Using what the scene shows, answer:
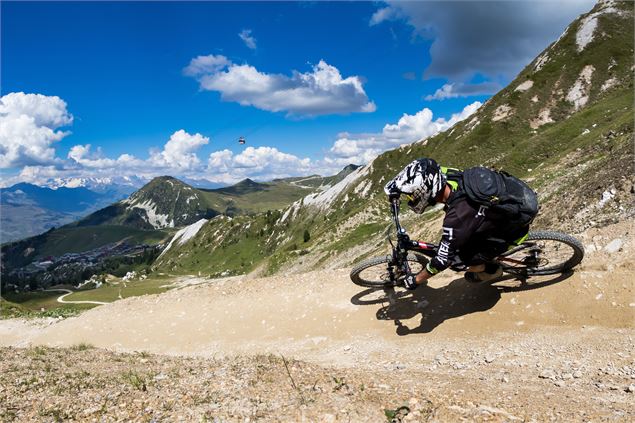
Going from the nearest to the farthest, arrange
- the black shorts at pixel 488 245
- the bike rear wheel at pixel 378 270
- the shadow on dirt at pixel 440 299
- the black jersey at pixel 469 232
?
the black jersey at pixel 469 232 < the black shorts at pixel 488 245 < the shadow on dirt at pixel 440 299 < the bike rear wheel at pixel 378 270

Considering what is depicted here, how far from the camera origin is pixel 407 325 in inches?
465

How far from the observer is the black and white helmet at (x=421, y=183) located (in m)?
8.88

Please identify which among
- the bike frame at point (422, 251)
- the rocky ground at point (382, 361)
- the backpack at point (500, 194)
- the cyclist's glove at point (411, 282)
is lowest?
the rocky ground at point (382, 361)

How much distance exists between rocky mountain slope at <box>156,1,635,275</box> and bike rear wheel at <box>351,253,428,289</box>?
1882 millimetres

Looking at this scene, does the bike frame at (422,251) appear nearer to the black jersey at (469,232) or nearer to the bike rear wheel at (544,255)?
the bike rear wheel at (544,255)

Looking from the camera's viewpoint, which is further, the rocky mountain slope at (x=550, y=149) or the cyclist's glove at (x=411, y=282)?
the rocky mountain slope at (x=550, y=149)

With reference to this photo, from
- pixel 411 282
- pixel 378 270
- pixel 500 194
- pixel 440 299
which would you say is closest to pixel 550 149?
pixel 440 299

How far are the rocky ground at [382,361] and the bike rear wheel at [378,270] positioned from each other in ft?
1.80

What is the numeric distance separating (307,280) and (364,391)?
10090 mm

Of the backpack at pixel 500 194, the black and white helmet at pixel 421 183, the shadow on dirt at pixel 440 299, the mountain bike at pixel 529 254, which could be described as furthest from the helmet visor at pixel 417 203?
the shadow on dirt at pixel 440 299

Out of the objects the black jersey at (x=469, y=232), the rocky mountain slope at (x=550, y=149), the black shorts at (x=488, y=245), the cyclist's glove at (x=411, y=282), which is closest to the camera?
the black jersey at (x=469, y=232)

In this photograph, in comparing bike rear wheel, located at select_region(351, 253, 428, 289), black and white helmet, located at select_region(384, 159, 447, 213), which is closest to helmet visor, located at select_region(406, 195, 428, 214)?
black and white helmet, located at select_region(384, 159, 447, 213)

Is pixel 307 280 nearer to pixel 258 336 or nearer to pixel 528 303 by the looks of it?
pixel 258 336

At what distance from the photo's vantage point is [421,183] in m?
8.95
